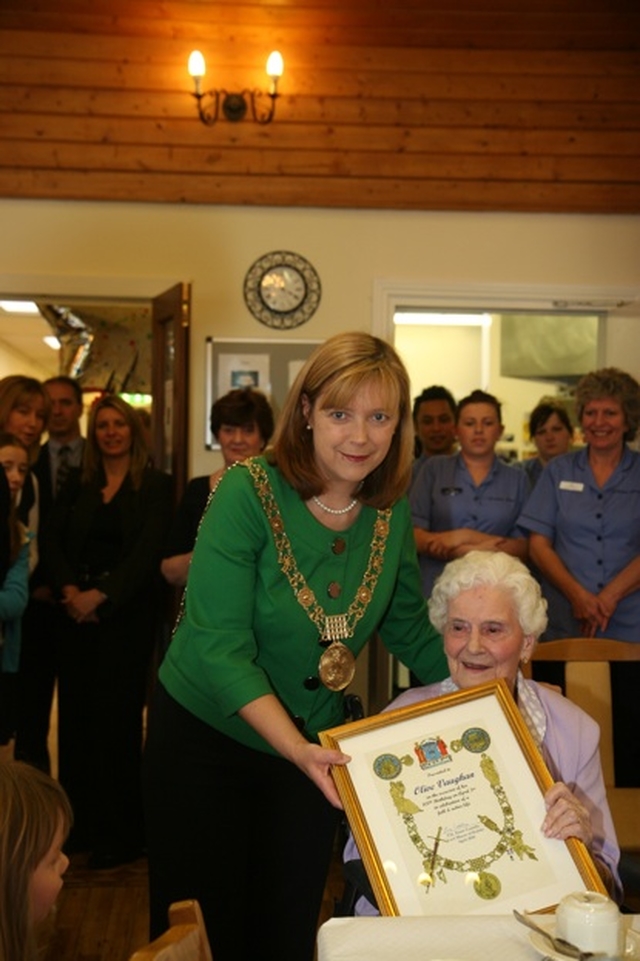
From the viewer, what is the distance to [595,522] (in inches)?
165

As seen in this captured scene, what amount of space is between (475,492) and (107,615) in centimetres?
142

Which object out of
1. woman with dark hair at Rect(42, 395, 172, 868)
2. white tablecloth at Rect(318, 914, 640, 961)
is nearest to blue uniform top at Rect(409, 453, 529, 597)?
woman with dark hair at Rect(42, 395, 172, 868)

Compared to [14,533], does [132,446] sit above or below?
above

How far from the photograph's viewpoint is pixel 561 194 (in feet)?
18.1

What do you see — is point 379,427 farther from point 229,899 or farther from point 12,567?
point 12,567

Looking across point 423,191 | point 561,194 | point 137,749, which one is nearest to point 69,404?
point 137,749

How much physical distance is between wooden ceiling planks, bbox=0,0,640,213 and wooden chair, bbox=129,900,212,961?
4.38 m

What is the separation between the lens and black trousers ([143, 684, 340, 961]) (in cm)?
207

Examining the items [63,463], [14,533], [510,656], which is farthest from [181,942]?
[63,463]

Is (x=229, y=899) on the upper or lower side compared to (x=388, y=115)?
lower

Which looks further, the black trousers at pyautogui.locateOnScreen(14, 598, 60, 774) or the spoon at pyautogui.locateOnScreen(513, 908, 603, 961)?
the black trousers at pyautogui.locateOnScreen(14, 598, 60, 774)

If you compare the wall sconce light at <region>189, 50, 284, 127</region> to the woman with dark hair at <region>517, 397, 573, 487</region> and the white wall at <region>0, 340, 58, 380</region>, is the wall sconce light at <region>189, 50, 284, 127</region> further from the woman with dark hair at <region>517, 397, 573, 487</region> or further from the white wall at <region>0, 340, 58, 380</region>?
the white wall at <region>0, 340, 58, 380</region>

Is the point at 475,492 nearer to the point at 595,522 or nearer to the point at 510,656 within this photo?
the point at 595,522

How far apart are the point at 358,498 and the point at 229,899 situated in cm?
75
